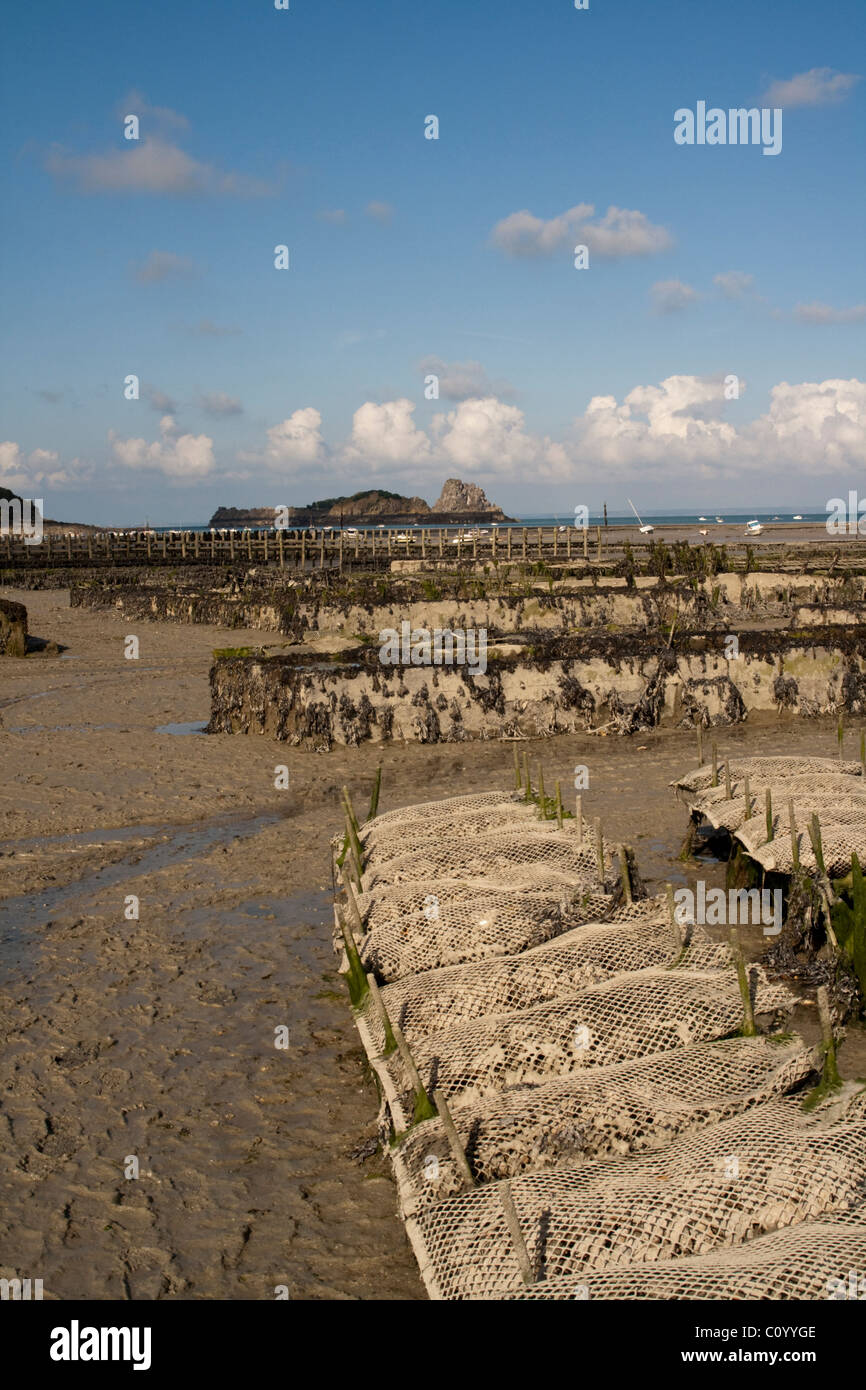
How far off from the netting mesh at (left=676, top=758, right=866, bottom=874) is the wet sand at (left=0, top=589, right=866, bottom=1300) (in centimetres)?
69

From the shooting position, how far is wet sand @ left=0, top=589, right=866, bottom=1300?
4.62 metres

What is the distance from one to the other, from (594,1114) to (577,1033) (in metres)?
0.72

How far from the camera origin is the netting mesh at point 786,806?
7469 mm

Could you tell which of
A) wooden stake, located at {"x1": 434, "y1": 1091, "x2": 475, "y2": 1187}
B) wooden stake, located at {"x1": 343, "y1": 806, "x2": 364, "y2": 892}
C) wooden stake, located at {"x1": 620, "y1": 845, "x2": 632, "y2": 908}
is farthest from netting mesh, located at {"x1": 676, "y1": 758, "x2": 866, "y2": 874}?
wooden stake, located at {"x1": 434, "y1": 1091, "x2": 475, "y2": 1187}

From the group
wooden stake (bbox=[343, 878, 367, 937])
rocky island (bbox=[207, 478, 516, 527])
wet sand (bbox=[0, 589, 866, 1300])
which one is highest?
rocky island (bbox=[207, 478, 516, 527])

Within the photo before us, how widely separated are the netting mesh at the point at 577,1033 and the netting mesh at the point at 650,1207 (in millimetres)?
903

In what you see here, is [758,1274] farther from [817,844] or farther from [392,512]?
[392,512]

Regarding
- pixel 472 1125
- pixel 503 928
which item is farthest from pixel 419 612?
pixel 472 1125

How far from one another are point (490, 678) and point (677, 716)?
2.70 meters

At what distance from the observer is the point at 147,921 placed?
8.38 m

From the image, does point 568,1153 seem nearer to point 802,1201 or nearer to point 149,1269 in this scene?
point 802,1201

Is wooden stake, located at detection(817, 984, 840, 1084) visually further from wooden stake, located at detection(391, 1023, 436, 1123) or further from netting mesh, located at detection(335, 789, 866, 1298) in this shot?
wooden stake, located at detection(391, 1023, 436, 1123)

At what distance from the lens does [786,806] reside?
27.5 ft

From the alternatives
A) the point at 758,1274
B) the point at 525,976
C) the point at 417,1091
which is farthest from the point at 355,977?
the point at 758,1274
